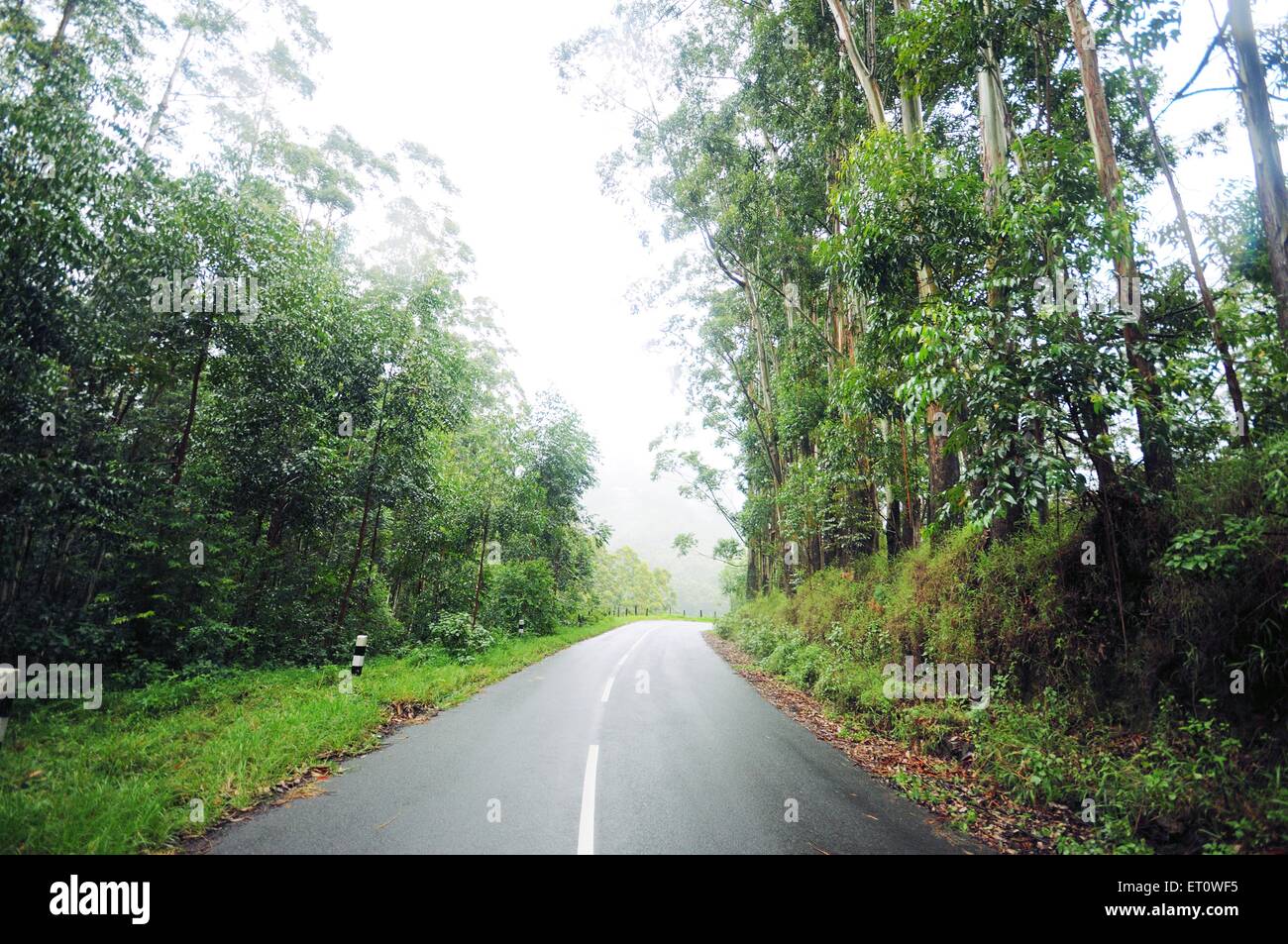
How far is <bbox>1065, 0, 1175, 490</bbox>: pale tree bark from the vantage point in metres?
4.82

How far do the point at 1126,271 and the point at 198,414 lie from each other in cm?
1543

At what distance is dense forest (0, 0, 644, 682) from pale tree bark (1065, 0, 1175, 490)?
11815 mm

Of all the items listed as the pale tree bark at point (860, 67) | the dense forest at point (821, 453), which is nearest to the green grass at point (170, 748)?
the dense forest at point (821, 453)

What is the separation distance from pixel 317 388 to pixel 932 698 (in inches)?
501

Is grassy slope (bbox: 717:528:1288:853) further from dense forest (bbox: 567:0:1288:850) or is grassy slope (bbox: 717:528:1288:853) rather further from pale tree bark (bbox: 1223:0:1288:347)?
pale tree bark (bbox: 1223:0:1288:347)

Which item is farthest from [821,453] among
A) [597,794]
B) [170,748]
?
[170,748]

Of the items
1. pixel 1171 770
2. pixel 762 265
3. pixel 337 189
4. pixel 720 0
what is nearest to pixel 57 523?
pixel 1171 770

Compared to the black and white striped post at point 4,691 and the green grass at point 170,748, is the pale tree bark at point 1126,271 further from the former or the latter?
the black and white striped post at point 4,691

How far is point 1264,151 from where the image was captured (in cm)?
457

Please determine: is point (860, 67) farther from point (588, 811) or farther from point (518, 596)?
point (518, 596)

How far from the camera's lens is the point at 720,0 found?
1342 cm

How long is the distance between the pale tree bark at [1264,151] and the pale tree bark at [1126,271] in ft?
3.06

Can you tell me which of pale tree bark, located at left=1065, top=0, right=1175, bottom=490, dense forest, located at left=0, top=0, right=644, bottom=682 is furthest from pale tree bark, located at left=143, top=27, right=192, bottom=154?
pale tree bark, located at left=1065, top=0, right=1175, bottom=490

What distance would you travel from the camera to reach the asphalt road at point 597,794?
370 cm
